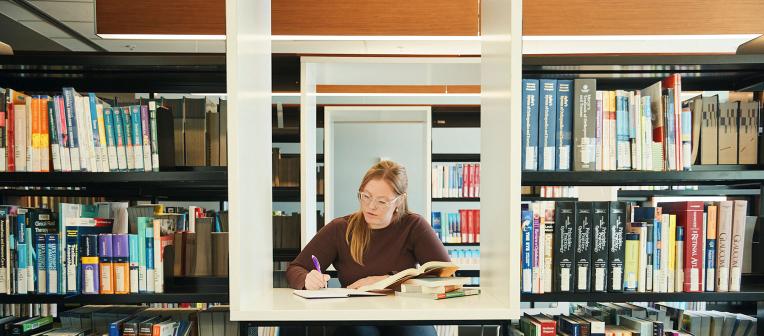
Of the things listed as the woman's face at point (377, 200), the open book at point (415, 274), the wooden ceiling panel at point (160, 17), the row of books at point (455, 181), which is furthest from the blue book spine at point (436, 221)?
the open book at point (415, 274)

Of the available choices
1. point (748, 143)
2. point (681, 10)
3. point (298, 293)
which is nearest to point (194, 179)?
point (298, 293)

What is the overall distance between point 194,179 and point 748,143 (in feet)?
Answer: 5.67

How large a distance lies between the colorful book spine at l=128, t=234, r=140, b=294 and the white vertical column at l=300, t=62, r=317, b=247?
44.9 inches

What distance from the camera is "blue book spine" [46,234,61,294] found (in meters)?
1.86

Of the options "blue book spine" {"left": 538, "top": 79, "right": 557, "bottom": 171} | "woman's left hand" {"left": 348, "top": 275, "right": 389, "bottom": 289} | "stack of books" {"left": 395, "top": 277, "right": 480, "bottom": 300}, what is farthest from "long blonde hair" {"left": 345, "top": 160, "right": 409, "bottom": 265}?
"blue book spine" {"left": 538, "top": 79, "right": 557, "bottom": 171}

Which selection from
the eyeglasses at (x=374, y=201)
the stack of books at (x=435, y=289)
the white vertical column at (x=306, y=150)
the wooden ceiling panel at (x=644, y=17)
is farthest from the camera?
the white vertical column at (x=306, y=150)

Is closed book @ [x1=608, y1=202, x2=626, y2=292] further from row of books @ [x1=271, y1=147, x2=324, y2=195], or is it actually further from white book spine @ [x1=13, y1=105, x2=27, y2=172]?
row of books @ [x1=271, y1=147, x2=324, y2=195]

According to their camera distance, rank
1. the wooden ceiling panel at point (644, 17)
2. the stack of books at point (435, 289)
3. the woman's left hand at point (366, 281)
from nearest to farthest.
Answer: the stack of books at point (435, 289) → the woman's left hand at point (366, 281) → the wooden ceiling panel at point (644, 17)

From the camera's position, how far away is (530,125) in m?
1.81

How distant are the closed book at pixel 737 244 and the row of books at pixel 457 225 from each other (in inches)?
154

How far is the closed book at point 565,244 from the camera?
5.99 ft

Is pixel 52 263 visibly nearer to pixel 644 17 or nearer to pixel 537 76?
pixel 537 76

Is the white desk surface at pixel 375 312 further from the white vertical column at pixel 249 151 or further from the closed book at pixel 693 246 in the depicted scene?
the closed book at pixel 693 246

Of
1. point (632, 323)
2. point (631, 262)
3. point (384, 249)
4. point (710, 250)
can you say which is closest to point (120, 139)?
point (384, 249)
